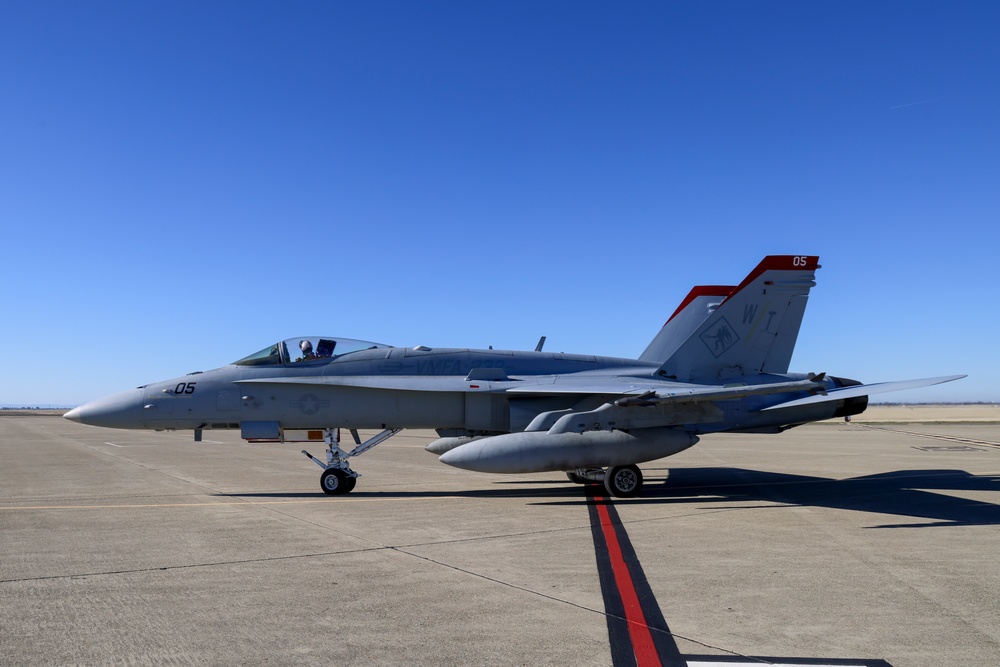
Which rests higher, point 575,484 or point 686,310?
point 686,310

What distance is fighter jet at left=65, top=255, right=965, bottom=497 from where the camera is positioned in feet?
40.5

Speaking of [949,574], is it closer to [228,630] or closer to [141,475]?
[228,630]

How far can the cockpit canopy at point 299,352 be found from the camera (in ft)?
44.4

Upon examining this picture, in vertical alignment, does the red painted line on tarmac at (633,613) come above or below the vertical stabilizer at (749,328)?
below

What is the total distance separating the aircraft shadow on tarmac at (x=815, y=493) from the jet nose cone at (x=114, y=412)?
7.52 feet

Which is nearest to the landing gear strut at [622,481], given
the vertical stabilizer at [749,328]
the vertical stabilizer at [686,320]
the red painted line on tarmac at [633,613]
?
the vertical stabilizer at [749,328]

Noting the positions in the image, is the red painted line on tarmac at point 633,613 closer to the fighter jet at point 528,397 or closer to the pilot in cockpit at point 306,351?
the fighter jet at point 528,397

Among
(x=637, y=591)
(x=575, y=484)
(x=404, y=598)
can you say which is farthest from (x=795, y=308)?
(x=404, y=598)

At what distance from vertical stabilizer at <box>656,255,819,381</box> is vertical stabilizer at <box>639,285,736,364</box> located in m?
2.63

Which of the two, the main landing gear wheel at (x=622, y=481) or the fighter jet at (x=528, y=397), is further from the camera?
the main landing gear wheel at (x=622, y=481)

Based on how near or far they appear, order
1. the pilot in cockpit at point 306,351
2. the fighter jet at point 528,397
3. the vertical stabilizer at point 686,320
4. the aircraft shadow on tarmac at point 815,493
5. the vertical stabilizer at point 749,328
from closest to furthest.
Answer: the aircraft shadow on tarmac at point 815,493, the fighter jet at point 528,397, the pilot in cockpit at point 306,351, the vertical stabilizer at point 749,328, the vertical stabilizer at point 686,320

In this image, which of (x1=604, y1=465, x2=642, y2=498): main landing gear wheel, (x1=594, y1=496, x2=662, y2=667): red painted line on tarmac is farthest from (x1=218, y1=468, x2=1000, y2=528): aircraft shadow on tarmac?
(x1=594, y1=496, x2=662, y2=667): red painted line on tarmac

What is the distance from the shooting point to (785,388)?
466 inches

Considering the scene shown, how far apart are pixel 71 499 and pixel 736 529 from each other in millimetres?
10386
